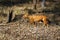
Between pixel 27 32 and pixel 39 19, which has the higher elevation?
pixel 39 19

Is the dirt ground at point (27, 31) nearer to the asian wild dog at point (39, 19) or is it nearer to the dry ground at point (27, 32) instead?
the dry ground at point (27, 32)

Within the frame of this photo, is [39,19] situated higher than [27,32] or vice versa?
[39,19]

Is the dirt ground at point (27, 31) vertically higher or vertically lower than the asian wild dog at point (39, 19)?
lower

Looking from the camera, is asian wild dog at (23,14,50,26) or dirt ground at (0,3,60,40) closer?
dirt ground at (0,3,60,40)

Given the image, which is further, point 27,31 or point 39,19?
point 39,19

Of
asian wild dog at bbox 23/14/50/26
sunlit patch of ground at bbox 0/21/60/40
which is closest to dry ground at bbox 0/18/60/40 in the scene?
sunlit patch of ground at bbox 0/21/60/40

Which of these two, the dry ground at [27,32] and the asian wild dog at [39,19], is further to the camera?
the asian wild dog at [39,19]

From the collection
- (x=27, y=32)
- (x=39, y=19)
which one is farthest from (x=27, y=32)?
(x=39, y=19)

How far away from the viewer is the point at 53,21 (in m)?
7.99

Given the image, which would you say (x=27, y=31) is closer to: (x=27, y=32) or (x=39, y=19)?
(x=27, y=32)

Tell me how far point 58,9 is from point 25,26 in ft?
10.4

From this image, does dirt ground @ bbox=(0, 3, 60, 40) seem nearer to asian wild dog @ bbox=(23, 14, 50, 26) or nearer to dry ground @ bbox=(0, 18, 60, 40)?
dry ground @ bbox=(0, 18, 60, 40)

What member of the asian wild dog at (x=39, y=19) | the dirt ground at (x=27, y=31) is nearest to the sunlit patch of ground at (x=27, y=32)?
the dirt ground at (x=27, y=31)

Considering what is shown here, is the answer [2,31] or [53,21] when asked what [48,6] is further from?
[2,31]
